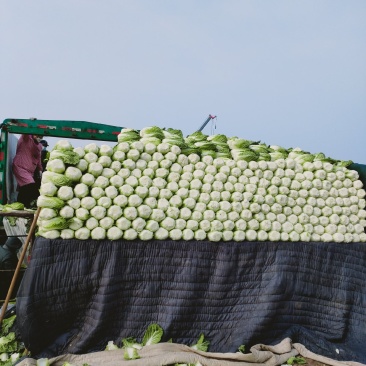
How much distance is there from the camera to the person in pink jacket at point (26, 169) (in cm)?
571

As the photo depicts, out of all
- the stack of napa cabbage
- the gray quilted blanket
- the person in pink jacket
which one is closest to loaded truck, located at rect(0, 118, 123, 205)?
the person in pink jacket

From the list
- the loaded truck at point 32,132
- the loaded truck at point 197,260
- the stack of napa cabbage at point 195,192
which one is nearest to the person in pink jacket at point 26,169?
the loaded truck at point 32,132

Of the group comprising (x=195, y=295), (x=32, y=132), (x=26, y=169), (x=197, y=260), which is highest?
(x=32, y=132)

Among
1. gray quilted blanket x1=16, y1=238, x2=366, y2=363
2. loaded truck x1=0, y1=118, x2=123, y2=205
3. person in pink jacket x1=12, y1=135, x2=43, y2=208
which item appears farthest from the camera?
person in pink jacket x1=12, y1=135, x2=43, y2=208

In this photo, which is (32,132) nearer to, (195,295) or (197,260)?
(197,260)

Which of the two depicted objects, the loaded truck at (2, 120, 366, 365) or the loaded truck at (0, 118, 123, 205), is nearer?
the loaded truck at (2, 120, 366, 365)

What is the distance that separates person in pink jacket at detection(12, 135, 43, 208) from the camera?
5715 mm

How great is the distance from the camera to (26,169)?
19.3ft

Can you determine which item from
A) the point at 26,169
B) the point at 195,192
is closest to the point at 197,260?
the point at 195,192

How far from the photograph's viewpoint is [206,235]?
346 cm

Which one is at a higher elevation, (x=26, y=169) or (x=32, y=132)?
(x=32, y=132)

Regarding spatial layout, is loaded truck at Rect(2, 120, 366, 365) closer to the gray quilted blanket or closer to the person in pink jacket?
the gray quilted blanket

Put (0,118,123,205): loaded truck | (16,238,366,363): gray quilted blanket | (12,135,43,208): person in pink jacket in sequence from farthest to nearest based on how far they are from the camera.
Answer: (12,135,43,208): person in pink jacket < (0,118,123,205): loaded truck < (16,238,366,363): gray quilted blanket

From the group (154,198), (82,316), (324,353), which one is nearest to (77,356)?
(82,316)
